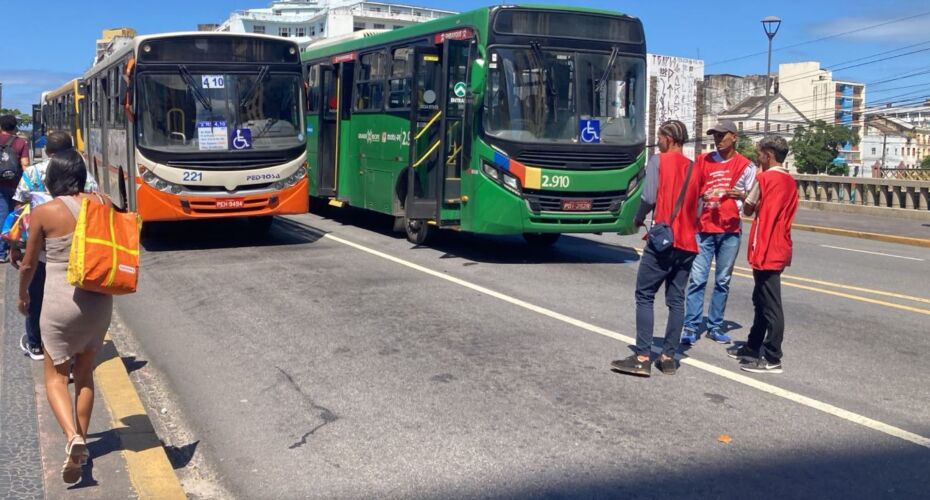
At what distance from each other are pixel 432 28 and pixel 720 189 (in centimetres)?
701

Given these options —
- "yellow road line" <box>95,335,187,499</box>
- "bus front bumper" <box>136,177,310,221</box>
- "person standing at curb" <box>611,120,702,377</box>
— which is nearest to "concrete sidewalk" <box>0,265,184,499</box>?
"yellow road line" <box>95,335,187,499</box>

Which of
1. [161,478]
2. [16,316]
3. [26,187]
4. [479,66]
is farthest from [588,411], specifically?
[479,66]

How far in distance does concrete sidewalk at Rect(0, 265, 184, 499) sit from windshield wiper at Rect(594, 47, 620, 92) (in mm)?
7703

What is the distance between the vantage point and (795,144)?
90.1m

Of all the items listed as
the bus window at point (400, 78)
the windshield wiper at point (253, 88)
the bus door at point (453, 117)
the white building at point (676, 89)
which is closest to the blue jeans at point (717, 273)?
the bus door at point (453, 117)

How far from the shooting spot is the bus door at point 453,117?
43.7ft

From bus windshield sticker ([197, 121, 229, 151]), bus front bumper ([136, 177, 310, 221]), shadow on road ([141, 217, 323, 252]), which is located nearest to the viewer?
bus front bumper ([136, 177, 310, 221])

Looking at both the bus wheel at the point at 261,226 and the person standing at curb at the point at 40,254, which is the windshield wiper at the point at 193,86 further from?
the person standing at curb at the point at 40,254

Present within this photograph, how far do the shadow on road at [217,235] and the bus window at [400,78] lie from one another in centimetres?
267

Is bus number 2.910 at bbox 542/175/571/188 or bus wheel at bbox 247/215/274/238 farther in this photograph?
bus wheel at bbox 247/215/274/238

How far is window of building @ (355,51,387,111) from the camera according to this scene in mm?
15703

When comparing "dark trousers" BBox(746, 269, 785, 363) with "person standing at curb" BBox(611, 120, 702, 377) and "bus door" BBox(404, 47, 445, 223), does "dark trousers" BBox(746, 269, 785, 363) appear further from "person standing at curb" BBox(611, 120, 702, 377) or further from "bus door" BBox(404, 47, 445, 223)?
"bus door" BBox(404, 47, 445, 223)

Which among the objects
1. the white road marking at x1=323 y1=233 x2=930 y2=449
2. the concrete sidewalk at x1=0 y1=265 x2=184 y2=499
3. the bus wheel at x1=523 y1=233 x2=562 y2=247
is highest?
the bus wheel at x1=523 y1=233 x2=562 y2=247

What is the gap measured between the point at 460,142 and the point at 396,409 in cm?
752
